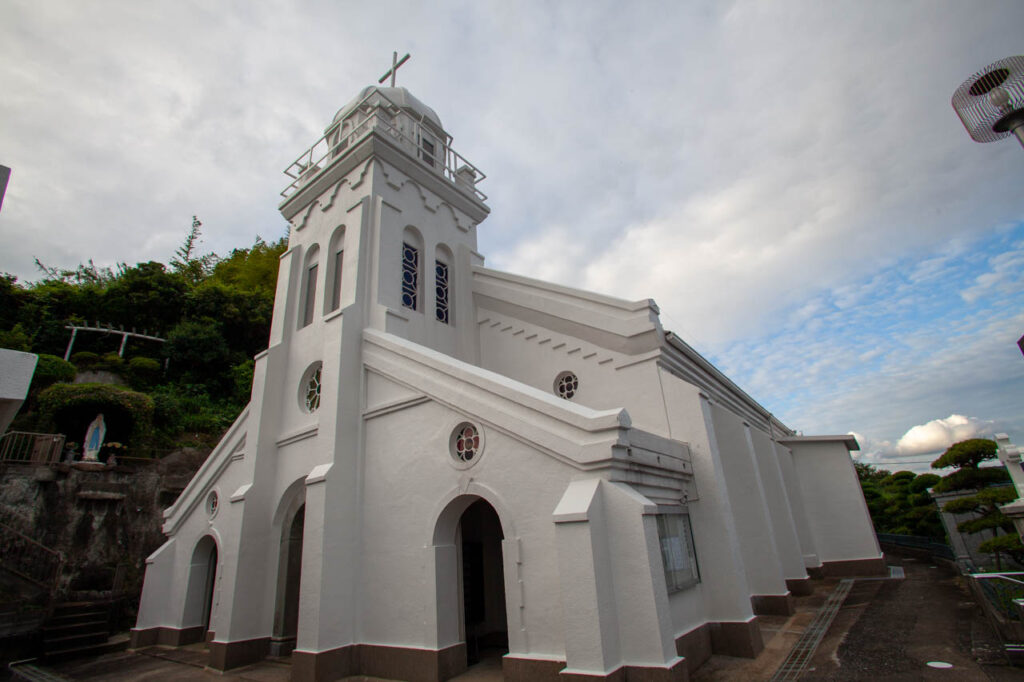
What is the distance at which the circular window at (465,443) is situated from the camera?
831 cm

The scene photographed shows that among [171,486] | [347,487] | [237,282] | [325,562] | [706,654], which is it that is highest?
[237,282]

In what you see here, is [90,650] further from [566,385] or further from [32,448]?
[566,385]

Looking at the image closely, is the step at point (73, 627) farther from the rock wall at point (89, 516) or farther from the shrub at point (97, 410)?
the shrub at point (97, 410)

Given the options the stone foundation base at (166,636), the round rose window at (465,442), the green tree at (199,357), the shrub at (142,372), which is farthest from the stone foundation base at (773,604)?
the shrub at (142,372)

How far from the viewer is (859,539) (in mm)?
15789

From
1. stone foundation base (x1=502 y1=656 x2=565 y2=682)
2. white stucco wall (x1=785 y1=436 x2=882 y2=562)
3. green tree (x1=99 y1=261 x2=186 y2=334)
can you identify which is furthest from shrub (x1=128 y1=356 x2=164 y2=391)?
white stucco wall (x1=785 y1=436 x2=882 y2=562)

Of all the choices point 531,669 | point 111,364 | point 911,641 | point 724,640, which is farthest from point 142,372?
point 911,641

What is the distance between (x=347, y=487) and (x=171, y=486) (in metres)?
12.1

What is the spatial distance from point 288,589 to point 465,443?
6.13 meters

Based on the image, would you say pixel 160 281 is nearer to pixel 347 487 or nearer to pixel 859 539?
pixel 347 487

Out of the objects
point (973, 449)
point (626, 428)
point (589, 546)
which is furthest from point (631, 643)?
point (973, 449)

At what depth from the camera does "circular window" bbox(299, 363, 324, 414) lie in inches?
481

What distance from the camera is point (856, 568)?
1560cm

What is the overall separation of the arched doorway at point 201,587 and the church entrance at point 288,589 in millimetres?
2875
